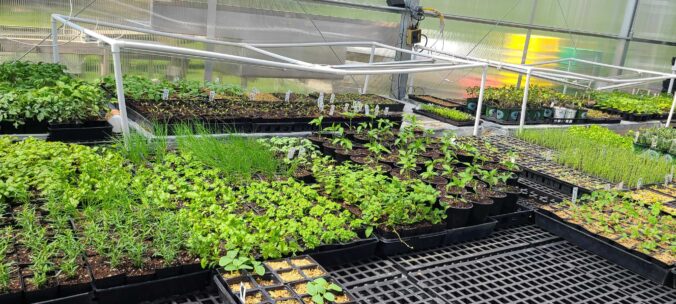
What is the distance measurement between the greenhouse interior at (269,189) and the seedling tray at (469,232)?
13mm

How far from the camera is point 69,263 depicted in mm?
2121

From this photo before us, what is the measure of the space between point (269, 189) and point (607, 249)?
2179mm

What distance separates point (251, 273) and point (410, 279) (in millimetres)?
864

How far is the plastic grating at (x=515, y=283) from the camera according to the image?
2586mm

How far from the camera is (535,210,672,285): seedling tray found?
2.96 meters

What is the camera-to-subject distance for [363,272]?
8.84ft

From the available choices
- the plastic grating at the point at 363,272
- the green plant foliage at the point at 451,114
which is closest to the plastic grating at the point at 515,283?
the plastic grating at the point at 363,272

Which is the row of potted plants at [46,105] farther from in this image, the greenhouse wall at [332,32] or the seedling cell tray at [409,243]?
the seedling cell tray at [409,243]

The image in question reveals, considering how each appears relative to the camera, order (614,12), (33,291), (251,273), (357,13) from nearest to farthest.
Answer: (33,291) → (251,273) → (357,13) → (614,12)

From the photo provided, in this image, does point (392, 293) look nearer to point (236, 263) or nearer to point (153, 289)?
point (236, 263)

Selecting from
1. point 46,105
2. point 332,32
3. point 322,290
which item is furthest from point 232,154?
point 332,32

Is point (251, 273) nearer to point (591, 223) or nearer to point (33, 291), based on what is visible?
point (33, 291)

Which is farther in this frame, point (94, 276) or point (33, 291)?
point (94, 276)

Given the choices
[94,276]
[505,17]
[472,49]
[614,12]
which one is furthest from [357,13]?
[614,12]
